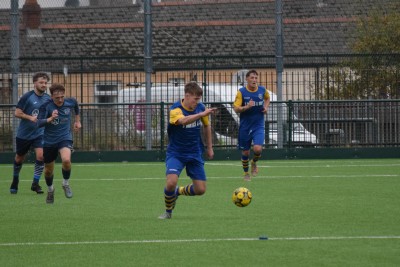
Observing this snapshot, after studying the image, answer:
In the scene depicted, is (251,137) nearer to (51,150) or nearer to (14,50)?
(51,150)

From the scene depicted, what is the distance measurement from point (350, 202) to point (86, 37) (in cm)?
2208

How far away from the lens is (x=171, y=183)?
12352mm

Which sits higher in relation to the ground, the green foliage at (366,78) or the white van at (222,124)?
the green foliage at (366,78)

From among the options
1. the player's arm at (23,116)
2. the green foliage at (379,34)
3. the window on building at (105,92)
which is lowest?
the player's arm at (23,116)

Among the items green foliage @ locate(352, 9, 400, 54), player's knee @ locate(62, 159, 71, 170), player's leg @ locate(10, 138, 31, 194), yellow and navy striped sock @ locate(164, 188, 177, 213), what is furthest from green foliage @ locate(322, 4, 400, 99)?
yellow and navy striped sock @ locate(164, 188, 177, 213)

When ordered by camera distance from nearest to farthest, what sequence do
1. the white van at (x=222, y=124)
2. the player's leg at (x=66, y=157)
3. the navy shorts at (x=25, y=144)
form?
the player's leg at (x=66, y=157), the navy shorts at (x=25, y=144), the white van at (x=222, y=124)

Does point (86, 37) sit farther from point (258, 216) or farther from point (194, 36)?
point (258, 216)

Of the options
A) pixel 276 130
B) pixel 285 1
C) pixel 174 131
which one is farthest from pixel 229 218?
pixel 285 1

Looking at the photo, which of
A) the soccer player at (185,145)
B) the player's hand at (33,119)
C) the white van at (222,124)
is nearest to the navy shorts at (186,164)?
the soccer player at (185,145)

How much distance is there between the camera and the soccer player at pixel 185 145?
12.3m

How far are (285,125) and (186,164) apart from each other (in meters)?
12.0

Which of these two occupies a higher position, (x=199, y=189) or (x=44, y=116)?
(x=44, y=116)

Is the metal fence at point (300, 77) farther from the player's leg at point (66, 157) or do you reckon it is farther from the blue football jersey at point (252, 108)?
the player's leg at point (66, 157)

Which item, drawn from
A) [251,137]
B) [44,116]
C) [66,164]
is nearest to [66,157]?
[66,164]
